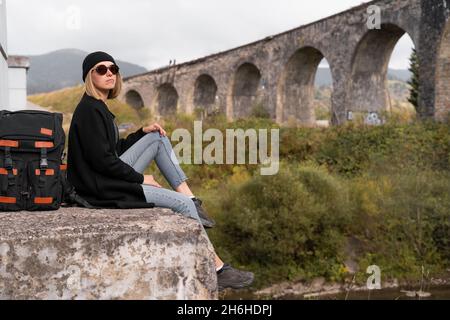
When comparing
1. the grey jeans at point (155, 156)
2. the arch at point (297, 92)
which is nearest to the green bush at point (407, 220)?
the arch at point (297, 92)

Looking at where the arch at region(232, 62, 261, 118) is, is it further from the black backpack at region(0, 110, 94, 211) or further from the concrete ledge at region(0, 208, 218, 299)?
the concrete ledge at region(0, 208, 218, 299)

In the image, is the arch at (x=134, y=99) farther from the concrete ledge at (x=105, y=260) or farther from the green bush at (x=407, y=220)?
the concrete ledge at (x=105, y=260)

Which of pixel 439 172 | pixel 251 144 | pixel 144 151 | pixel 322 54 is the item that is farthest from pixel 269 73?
pixel 144 151

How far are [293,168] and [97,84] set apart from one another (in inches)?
423

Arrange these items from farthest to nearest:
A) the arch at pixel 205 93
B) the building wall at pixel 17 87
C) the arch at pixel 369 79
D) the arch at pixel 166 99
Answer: the arch at pixel 166 99
the arch at pixel 205 93
the arch at pixel 369 79
the building wall at pixel 17 87

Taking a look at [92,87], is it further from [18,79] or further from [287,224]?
[287,224]

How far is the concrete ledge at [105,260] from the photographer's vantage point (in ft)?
7.36

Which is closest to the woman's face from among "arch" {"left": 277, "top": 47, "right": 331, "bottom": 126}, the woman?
the woman

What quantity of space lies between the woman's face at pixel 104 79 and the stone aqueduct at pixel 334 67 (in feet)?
44.4

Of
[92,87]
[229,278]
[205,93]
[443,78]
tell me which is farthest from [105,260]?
[205,93]

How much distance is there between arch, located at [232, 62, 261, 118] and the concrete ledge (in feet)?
77.2

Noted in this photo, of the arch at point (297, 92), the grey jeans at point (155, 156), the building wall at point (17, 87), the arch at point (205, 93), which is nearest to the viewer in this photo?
the grey jeans at point (155, 156)

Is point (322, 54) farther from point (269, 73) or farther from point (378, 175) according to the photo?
point (378, 175)

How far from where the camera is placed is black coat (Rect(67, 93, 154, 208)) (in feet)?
9.95
